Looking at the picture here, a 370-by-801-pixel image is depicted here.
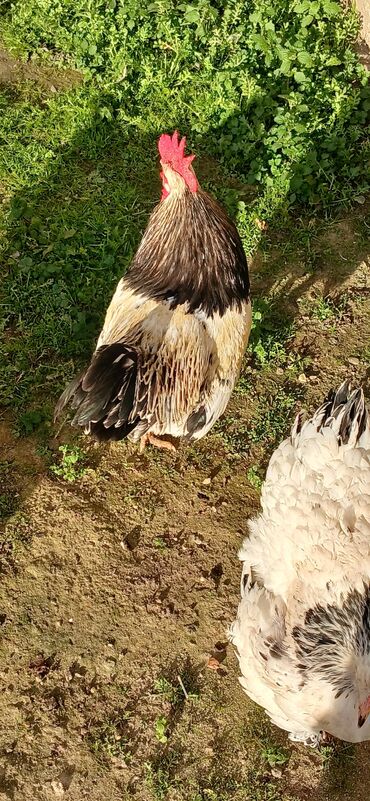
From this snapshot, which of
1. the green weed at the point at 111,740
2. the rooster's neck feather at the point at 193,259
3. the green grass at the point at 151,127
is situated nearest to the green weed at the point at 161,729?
the green weed at the point at 111,740

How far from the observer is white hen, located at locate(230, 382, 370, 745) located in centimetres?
299

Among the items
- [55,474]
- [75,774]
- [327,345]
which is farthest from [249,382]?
[75,774]

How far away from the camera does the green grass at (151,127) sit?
5000 millimetres

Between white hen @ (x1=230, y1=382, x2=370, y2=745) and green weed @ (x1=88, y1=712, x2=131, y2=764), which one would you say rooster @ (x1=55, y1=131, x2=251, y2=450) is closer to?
white hen @ (x1=230, y1=382, x2=370, y2=745)

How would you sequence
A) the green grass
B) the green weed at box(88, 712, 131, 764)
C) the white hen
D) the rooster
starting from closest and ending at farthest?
the white hen → the rooster → the green weed at box(88, 712, 131, 764) → the green grass

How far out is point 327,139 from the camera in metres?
5.29

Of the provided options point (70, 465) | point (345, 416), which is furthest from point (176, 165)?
point (70, 465)

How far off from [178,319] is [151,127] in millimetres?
2661

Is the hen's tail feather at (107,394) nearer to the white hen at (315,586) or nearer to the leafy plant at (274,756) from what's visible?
the white hen at (315,586)

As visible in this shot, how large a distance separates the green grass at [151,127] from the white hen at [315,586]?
62.2 inches

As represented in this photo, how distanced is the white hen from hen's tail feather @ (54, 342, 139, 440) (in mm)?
936

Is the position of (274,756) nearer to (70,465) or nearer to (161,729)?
(161,729)

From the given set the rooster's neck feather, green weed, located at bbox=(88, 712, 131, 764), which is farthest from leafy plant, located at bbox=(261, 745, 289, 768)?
the rooster's neck feather

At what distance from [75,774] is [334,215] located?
4569mm
